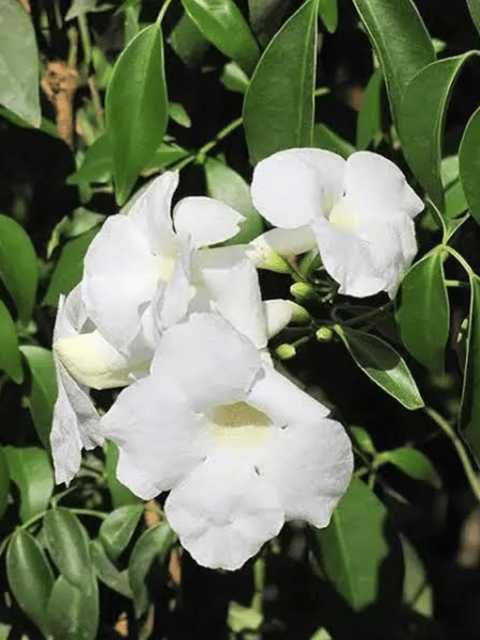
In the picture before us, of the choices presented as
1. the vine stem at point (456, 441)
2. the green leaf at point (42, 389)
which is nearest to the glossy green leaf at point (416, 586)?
the vine stem at point (456, 441)

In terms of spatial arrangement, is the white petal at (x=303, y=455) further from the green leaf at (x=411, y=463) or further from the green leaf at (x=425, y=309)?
the green leaf at (x=411, y=463)

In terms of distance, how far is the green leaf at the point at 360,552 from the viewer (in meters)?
1.34

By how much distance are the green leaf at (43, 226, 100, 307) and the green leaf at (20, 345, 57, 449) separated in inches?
2.1

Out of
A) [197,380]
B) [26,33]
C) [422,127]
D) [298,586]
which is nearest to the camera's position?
A: [197,380]

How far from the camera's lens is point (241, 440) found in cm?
98

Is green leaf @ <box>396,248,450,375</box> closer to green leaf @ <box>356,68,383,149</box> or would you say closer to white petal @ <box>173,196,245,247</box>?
white petal @ <box>173,196,245,247</box>

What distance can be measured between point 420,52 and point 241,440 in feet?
1.11

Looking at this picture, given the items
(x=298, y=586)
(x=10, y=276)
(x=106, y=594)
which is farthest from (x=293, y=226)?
(x=298, y=586)

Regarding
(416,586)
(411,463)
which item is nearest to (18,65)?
(411,463)

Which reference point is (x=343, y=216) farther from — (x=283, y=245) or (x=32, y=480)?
(x=32, y=480)

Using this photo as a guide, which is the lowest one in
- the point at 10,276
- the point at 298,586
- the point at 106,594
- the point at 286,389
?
the point at 298,586

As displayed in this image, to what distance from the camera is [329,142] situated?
134 centimetres

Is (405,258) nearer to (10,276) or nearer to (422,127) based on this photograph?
(422,127)

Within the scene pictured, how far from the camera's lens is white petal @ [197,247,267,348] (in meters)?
0.94
